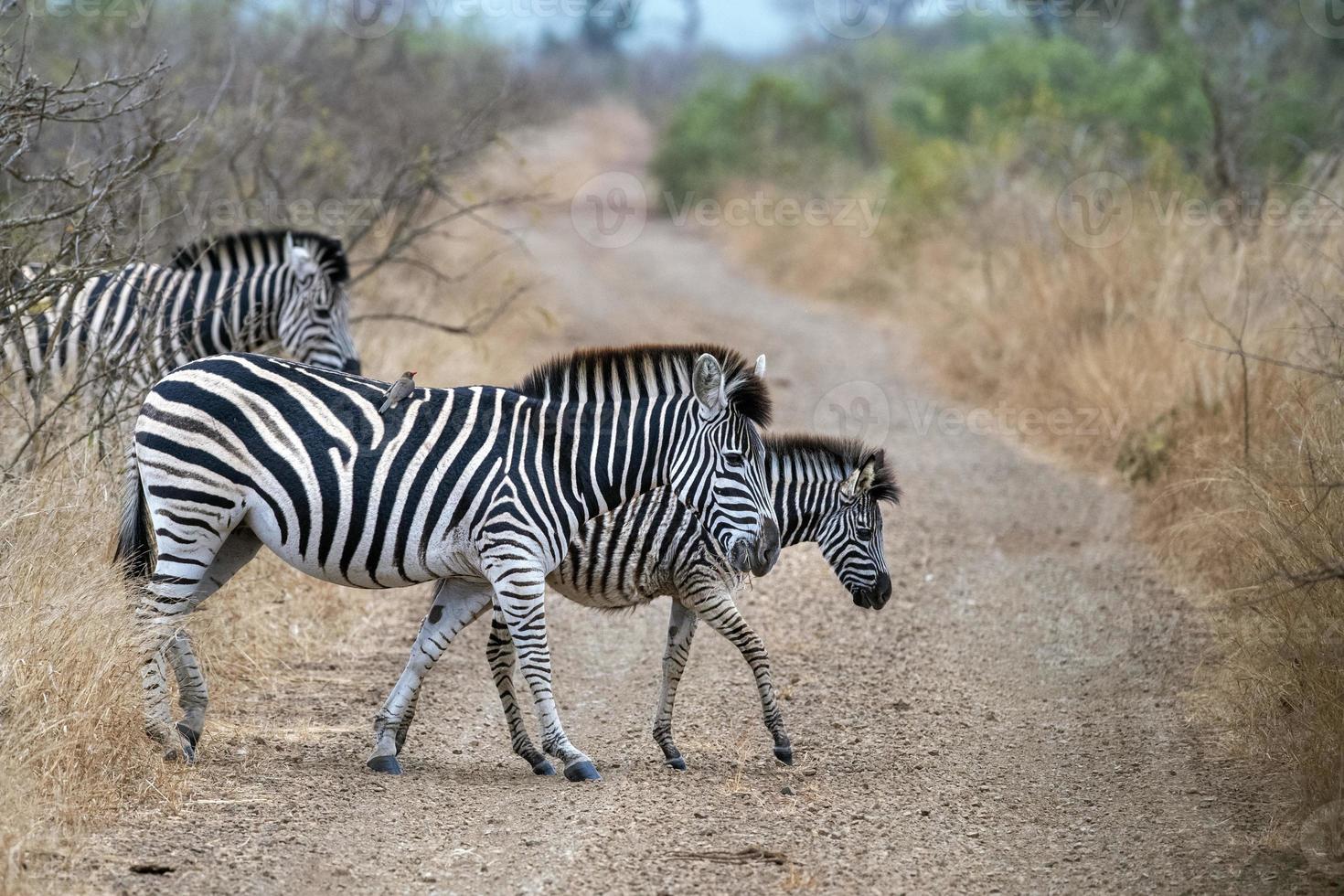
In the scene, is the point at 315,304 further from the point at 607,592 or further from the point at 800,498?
the point at 800,498

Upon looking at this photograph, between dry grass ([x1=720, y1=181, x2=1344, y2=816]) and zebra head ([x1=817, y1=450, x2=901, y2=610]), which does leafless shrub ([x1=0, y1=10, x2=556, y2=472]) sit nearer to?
zebra head ([x1=817, y1=450, x2=901, y2=610])

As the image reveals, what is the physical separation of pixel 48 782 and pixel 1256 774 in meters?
4.46

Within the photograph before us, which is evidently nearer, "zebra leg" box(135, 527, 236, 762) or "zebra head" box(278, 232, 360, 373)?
"zebra leg" box(135, 527, 236, 762)

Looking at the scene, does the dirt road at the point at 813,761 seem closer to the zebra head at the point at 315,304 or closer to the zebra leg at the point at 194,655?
the zebra leg at the point at 194,655

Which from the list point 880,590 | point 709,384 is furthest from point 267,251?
point 880,590

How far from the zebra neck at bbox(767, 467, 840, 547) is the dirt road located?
3.07 feet

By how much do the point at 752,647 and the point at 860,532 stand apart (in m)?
0.81

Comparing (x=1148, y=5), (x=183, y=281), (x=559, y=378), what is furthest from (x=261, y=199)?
(x=1148, y=5)

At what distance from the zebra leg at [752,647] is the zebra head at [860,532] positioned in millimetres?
612

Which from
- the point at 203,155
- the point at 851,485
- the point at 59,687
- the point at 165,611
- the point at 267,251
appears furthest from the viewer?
the point at 203,155

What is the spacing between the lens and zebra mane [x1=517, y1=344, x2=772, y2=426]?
5.77 metres

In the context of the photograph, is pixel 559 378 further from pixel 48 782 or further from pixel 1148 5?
pixel 1148 5

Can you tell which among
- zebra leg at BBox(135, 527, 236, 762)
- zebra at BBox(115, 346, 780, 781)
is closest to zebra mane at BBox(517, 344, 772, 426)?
zebra at BBox(115, 346, 780, 781)

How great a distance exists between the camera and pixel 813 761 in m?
5.78
